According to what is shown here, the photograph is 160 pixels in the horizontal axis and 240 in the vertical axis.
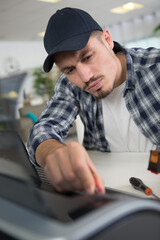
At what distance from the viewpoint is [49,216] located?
0.15 metres

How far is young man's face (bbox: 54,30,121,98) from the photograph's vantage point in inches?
27.0

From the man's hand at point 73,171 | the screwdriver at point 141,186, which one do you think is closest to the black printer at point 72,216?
the man's hand at point 73,171

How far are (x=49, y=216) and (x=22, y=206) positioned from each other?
2 cm

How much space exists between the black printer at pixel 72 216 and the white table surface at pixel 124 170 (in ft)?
1.18

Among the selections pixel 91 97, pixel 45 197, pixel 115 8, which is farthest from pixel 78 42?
pixel 45 197

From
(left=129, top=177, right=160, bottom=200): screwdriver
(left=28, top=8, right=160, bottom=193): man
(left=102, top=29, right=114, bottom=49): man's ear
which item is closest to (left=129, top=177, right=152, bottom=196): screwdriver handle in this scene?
(left=129, top=177, right=160, bottom=200): screwdriver

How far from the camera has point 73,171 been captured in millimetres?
231

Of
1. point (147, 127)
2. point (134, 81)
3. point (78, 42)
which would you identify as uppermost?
point (78, 42)

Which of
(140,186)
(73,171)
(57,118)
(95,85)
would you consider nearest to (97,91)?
(95,85)

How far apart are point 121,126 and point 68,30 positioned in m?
0.38

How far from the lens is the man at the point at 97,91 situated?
2.11 feet

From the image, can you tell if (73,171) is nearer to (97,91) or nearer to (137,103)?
(97,91)

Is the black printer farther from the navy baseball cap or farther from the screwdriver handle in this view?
the navy baseball cap

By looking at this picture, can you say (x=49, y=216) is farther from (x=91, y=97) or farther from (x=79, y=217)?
(x=91, y=97)
